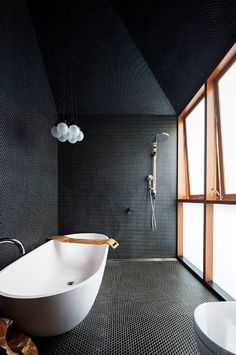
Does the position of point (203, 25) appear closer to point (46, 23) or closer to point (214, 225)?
point (46, 23)

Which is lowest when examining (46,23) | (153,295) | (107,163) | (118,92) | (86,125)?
(153,295)

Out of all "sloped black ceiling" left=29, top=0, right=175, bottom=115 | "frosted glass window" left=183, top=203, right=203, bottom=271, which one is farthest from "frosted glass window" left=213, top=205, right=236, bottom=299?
"sloped black ceiling" left=29, top=0, right=175, bottom=115

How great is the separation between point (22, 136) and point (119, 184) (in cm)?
172

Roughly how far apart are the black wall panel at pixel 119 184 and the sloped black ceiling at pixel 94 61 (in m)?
0.26

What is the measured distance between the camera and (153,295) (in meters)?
2.23

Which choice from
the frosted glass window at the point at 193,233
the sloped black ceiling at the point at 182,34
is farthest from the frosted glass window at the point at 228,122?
the frosted glass window at the point at 193,233

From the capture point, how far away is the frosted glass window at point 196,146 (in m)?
2.83

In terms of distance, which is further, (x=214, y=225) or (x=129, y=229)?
(x=129, y=229)

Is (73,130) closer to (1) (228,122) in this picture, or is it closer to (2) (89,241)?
(2) (89,241)

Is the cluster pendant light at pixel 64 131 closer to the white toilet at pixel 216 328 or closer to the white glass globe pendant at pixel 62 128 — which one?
the white glass globe pendant at pixel 62 128

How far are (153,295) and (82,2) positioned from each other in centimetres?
342

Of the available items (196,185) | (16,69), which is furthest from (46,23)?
(196,185)

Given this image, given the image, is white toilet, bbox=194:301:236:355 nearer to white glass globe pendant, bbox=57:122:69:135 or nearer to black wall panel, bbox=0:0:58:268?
black wall panel, bbox=0:0:58:268

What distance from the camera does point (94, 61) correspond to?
8.97 feet
